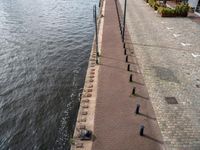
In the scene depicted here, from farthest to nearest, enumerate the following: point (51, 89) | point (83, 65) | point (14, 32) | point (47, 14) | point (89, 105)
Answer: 1. point (47, 14)
2. point (14, 32)
3. point (83, 65)
4. point (51, 89)
5. point (89, 105)

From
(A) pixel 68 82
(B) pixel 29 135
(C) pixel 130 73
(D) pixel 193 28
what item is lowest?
(B) pixel 29 135

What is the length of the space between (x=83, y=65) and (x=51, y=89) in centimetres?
549

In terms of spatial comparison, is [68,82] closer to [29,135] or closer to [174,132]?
[29,135]

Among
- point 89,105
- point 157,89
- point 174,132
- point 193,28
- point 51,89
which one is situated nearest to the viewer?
point 174,132

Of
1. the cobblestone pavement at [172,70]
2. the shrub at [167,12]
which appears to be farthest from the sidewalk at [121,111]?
the shrub at [167,12]

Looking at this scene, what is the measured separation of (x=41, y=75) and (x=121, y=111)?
1082 cm

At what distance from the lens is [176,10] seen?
119 feet

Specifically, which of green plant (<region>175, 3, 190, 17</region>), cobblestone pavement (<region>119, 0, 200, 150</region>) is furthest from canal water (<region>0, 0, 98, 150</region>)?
green plant (<region>175, 3, 190, 17</region>)

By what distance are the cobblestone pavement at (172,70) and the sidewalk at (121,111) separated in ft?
2.03

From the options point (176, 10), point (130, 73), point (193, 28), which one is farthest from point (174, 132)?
point (176, 10)

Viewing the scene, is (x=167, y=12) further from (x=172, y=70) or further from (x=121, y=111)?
(x=121, y=111)

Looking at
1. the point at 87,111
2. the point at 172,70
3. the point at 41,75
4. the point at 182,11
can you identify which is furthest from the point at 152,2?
the point at 87,111

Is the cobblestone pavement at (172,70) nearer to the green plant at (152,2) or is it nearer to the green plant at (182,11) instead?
the green plant at (182,11)

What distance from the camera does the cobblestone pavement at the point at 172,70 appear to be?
45.3 ft
